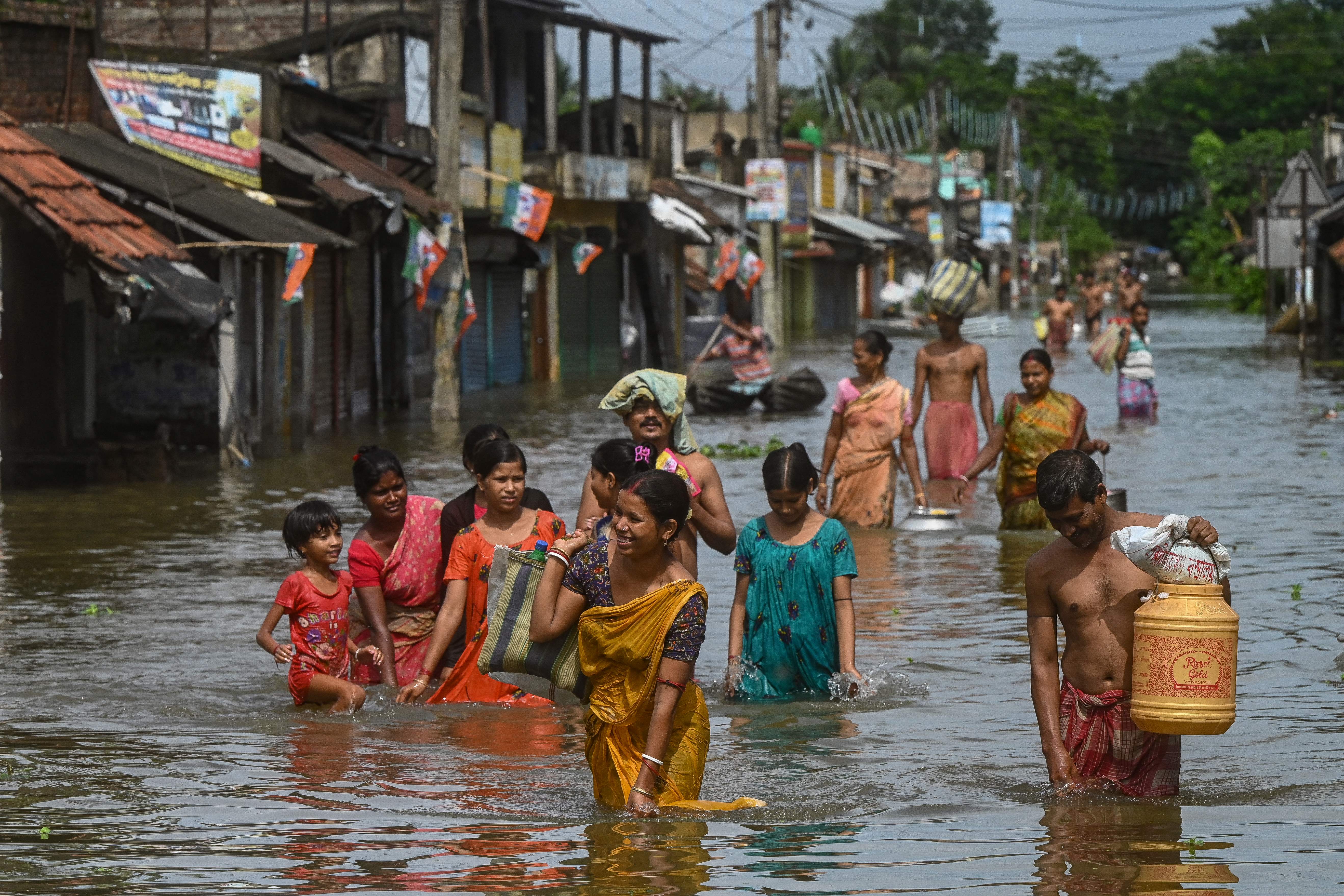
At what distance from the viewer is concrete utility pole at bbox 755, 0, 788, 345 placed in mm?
40000

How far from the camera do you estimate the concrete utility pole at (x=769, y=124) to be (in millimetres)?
40000

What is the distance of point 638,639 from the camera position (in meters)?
5.52

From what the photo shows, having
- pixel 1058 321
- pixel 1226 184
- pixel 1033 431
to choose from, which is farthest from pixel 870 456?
pixel 1226 184

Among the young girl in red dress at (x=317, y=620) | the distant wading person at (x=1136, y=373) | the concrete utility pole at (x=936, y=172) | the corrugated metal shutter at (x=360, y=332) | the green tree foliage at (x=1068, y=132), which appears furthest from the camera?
the green tree foliage at (x=1068, y=132)

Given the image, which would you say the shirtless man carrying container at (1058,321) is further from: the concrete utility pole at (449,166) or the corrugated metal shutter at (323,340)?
the corrugated metal shutter at (323,340)

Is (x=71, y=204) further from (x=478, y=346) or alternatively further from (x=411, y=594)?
(x=478, y=346)

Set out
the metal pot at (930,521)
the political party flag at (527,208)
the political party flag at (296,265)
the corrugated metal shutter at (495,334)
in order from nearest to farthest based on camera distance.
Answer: the metal pot at (930,521), the political party flag at (296,265), the political party flag at (527,208), the corrugated metal shutter at (495,334)

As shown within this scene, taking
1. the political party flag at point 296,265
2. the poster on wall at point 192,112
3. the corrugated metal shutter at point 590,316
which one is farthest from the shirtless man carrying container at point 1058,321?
the political party flag at point 296,265

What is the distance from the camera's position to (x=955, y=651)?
29.9 feet

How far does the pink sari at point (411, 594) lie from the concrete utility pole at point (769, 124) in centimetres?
3248

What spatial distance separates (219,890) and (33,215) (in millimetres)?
11412

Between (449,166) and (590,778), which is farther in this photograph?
(449,166)

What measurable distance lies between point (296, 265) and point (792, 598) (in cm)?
1147

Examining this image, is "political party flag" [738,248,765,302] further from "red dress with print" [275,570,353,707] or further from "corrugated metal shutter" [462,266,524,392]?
"red dress with print" [275,570,353,707]
